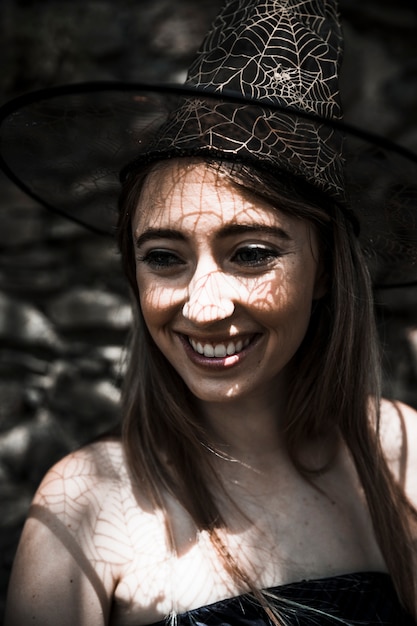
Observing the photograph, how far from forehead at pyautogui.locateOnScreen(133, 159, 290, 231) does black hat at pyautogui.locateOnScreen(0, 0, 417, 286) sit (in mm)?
36

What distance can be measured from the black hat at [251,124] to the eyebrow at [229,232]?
11 centimetres

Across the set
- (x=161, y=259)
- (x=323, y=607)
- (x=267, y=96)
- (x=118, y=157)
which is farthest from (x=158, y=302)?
(x=323, y=607)

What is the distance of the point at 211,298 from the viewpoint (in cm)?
146

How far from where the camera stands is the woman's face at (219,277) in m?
1.46

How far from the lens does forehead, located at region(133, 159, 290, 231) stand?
1452 millimetres

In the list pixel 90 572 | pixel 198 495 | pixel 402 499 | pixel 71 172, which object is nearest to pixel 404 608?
pixel 402 499

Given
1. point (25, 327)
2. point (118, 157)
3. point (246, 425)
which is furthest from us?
point (25, 327)

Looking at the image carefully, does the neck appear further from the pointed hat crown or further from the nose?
the pointed hat crown

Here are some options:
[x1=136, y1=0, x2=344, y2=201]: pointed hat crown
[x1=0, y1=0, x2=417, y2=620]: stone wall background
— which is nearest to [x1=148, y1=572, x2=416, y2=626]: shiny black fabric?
[x1=136, y1=0, x2=344, y2=201]: pointed hat crown

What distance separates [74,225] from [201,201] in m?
1.17

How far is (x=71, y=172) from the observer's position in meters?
1.73

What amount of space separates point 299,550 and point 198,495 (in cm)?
25

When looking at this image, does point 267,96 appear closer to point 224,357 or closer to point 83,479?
point 224,357

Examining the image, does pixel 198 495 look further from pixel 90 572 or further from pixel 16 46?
pixel 16 46
